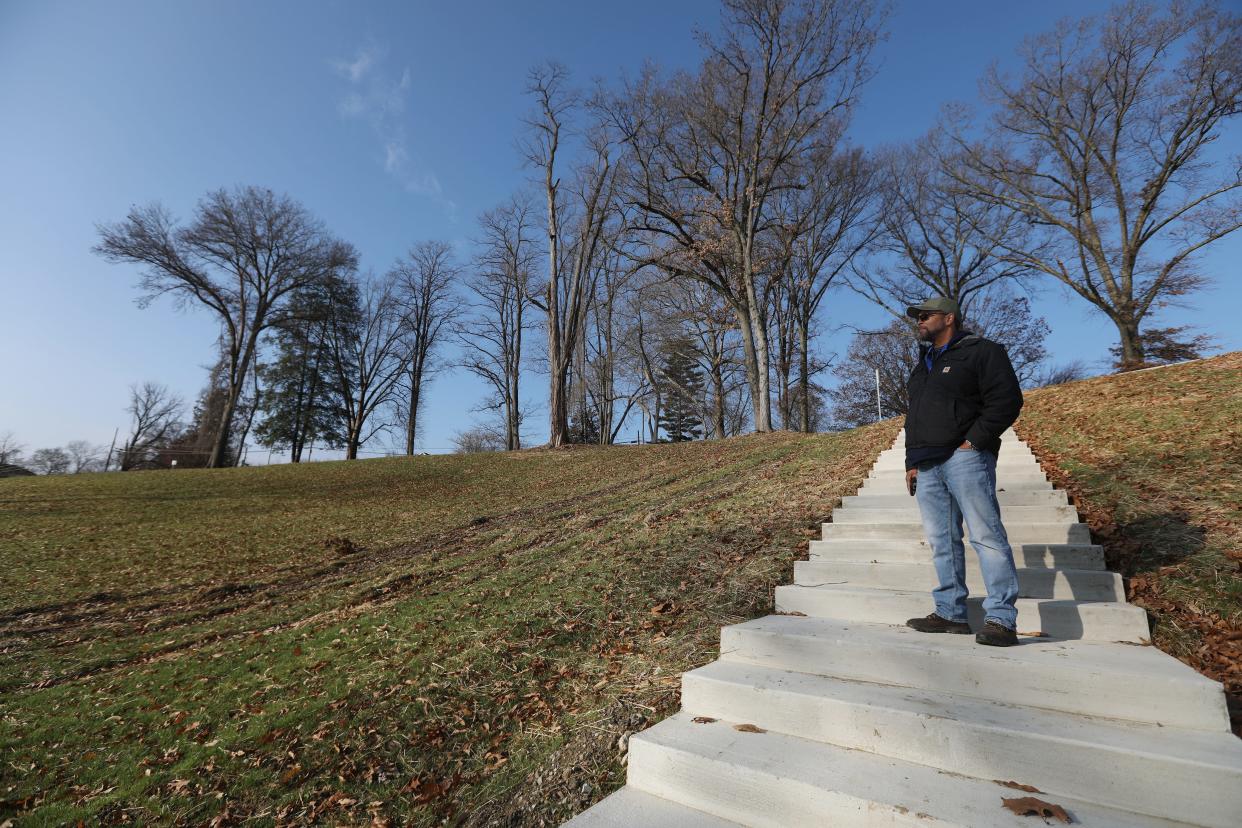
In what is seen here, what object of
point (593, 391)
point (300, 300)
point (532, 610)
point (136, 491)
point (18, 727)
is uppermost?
point (300, 300)

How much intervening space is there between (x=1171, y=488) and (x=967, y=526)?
326 cm

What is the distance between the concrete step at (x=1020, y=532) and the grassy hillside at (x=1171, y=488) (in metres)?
0.23

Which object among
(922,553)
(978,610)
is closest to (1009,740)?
(978,610)

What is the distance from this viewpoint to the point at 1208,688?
2.20 m

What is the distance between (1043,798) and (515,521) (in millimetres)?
9620

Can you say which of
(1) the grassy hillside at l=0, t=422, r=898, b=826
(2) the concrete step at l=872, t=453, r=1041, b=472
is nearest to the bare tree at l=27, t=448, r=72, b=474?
(1) the grassy hillside at l=0, t=422, r=898, b=826

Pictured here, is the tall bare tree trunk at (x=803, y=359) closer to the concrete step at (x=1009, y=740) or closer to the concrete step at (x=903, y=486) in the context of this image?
the concrete step at (x=903, y=486)

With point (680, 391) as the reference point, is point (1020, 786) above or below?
below

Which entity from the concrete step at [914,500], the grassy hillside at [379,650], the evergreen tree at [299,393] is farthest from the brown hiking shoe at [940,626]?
the evergreen tree at [299,393]

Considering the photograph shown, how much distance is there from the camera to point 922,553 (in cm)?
407

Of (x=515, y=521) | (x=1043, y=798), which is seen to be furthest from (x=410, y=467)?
(x=1043, y=798)

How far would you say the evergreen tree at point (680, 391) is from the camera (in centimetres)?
2870

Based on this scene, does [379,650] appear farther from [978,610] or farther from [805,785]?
[978,610]

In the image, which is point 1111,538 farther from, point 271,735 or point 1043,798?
point 271,735
